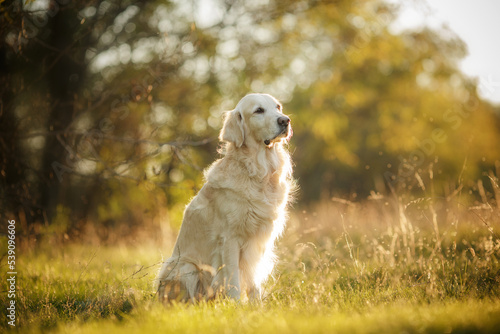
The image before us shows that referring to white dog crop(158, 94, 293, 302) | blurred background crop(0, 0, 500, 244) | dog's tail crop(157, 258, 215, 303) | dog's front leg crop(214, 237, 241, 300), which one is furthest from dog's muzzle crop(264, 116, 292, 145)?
dog's tail crop(157, 258, 215, 303)

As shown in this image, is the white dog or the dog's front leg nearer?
the dog's front leg

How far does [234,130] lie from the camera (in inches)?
152

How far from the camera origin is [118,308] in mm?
3154

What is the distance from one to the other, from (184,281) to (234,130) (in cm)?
146

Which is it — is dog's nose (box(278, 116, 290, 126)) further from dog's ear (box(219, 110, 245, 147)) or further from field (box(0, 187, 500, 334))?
field (box(0, 187, 500, 334))

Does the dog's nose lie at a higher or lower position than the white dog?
higher

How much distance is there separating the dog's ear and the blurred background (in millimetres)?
914

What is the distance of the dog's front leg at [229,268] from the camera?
3415 millimetres

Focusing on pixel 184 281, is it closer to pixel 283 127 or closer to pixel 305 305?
pixel 305 305

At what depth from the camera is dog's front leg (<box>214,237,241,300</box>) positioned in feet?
11.2

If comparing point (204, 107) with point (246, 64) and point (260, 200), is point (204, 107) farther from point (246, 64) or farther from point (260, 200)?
point (260, 200)

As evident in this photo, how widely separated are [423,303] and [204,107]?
348 inches

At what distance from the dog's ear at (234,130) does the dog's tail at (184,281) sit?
1.18 m

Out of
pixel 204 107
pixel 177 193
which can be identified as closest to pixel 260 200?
pixel 177 193
